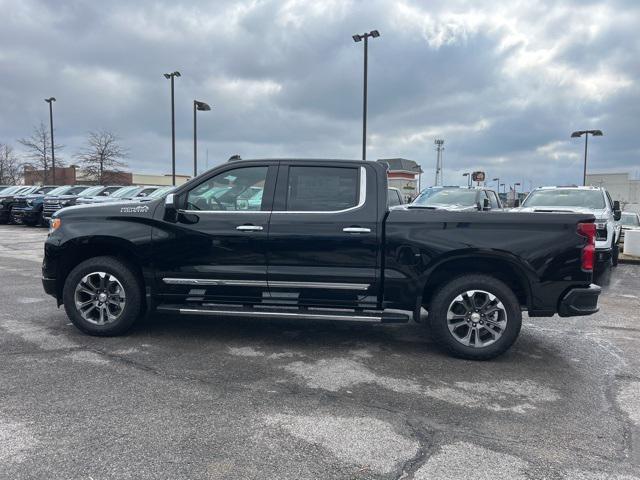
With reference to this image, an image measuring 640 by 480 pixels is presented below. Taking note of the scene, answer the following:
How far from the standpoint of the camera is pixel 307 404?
12.2 ft

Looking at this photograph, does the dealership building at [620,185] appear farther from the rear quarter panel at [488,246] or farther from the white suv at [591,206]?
the rear quarter panel at [488,246]

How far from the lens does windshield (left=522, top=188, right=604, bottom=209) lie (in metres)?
11.3

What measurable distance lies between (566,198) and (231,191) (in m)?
9.36

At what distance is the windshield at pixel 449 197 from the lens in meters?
12.8

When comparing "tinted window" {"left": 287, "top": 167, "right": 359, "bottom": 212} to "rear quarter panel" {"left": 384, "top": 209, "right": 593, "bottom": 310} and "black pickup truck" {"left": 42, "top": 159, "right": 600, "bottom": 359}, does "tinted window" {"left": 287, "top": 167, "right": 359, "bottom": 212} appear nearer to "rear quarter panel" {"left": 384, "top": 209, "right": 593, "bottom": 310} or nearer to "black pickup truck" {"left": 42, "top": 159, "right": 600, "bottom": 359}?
"black pickup truck" {"left": 42, "top": 159, "right": 600, "bottom": 359}

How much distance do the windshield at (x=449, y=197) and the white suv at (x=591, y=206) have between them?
141 centimetres

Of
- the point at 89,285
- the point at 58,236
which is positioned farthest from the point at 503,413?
the point at 58,236

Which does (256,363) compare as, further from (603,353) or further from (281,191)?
(603,353)

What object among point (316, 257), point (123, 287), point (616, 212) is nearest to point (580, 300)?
point (316, 257)

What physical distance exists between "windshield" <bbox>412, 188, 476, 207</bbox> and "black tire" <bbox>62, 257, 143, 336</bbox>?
28.7ft

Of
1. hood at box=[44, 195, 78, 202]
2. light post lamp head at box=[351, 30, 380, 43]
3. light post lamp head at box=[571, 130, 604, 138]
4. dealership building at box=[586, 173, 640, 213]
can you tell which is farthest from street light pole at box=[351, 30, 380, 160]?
dealership building at box=[586, 173, 640, 213]

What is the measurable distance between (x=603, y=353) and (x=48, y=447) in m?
5.04

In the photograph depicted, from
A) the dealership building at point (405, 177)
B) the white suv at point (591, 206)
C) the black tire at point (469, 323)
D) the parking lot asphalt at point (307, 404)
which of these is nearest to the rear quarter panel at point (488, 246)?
the black tire at point (469, 323)

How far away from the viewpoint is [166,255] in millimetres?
5141
